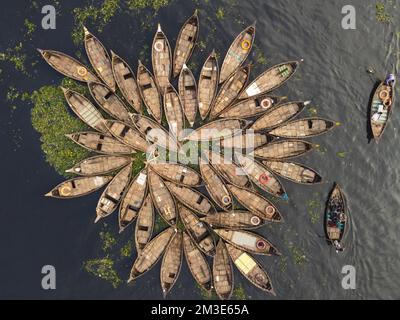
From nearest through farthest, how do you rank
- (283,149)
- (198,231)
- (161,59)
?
1. (198,231)
2. (283,149)
3. (161,59)

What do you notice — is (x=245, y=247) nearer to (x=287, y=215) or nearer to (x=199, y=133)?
(x=287, y=215)

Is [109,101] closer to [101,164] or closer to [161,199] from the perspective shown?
[101,164]

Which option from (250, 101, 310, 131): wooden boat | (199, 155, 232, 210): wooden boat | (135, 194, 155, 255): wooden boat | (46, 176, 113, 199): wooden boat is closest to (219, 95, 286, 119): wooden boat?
(250, 101, 310, 131): wooden boat

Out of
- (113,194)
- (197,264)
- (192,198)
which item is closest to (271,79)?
(192,198)

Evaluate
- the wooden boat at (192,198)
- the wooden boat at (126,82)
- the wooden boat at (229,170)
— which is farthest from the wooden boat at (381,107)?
the wooden boat at (126,82)

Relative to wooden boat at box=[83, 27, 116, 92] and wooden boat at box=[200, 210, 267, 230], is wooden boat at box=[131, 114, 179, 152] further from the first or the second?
wooden boat at box=[200, 210, 267, 230]

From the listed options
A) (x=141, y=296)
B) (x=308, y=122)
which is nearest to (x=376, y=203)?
(x=308, y=122)

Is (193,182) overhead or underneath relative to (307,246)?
overhead
